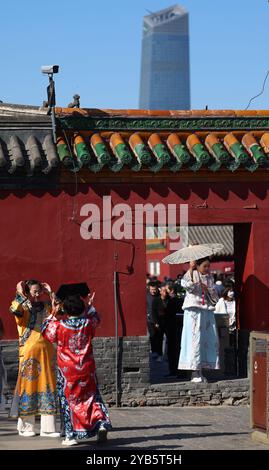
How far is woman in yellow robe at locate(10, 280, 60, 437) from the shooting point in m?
12.2

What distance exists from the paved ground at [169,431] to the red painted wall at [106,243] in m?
1.43

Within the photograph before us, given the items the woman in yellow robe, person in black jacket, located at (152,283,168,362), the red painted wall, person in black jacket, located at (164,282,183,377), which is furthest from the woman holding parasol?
person in black jacket, located at (152,283,168,362)

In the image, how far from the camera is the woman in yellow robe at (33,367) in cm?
1222

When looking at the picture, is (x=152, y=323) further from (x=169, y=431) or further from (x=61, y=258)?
(x=169, y=431)

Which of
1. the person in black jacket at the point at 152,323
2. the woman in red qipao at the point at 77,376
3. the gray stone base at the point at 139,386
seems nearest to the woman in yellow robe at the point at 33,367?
the woman in red qipao at the point at 77,376

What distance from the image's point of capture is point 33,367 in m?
12.4

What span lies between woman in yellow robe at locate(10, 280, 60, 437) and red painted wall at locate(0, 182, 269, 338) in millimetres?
2406
